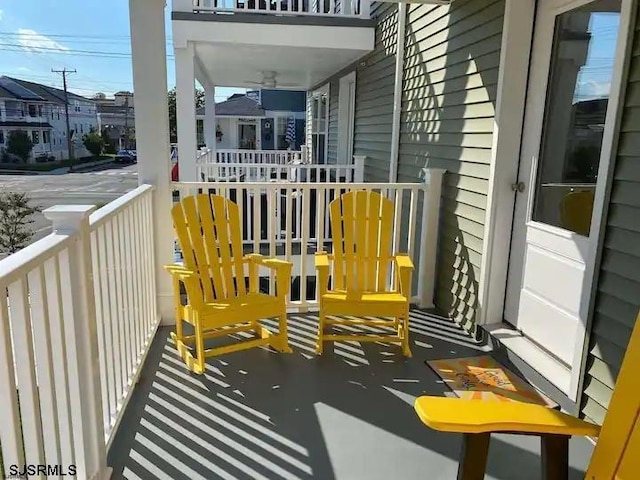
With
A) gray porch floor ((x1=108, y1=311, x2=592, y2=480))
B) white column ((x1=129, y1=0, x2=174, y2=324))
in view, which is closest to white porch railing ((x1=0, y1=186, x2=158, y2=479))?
gray porch floor ((x1=108, y1=311, x2=592, y2=480))

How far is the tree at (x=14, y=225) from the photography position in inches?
256

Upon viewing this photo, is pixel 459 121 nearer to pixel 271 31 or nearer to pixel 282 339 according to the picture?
pixel 282 339

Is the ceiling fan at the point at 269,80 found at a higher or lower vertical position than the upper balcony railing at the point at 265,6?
lower

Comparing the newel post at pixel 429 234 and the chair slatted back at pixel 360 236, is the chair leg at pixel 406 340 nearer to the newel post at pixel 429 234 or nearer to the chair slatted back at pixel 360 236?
the chair slatted back at pixel 360 236

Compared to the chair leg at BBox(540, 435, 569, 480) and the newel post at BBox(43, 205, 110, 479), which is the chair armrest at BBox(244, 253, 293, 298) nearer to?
the newel post at BBox(43, 205, 110, 479)

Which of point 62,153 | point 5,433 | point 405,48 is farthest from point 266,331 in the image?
point 62,153

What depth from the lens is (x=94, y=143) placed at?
63.9ft

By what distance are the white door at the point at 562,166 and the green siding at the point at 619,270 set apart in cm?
8

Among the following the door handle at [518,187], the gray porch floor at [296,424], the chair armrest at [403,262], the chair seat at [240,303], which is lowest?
the gray porch floor at [296,424]

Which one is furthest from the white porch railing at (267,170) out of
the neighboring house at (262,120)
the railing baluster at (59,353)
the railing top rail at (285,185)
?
the neighboring house at (262,120)

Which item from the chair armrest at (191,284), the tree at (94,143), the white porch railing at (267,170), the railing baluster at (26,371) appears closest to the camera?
the railing baluster at (26,371)

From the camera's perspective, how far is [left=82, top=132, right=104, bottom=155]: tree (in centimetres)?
1858

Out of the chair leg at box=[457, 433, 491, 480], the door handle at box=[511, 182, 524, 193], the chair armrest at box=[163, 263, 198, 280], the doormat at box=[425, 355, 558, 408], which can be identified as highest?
the door handle at box=[511, 182, 524, 193]

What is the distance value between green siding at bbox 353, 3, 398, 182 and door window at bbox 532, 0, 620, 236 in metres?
2.93
